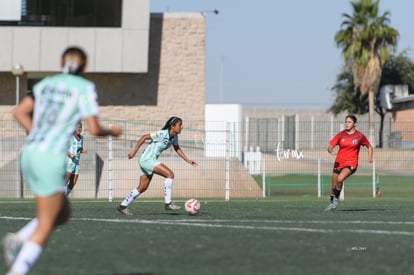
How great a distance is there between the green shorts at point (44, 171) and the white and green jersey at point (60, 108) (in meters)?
0.12

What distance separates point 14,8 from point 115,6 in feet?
14.7

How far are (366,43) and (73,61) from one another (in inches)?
2273

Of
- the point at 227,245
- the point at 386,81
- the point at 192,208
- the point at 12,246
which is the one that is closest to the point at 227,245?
the point at 227,245

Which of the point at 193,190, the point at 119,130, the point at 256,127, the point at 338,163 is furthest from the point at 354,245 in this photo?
the point at 256,127

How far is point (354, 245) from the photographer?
1259cm

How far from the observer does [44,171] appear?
902cm

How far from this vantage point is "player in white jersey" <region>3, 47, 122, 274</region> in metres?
9.02

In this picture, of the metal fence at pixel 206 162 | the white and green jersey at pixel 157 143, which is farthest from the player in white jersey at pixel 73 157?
the metal fence at pixel 206 162

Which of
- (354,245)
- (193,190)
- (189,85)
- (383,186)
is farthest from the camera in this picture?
(189,85)

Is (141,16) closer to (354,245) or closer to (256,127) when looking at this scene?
(256,127)

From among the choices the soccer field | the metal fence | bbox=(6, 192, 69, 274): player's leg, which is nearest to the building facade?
the metal fence

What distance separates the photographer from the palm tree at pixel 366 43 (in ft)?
213

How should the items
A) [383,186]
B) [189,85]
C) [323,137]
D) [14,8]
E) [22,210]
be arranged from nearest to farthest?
1. [22,210]
2. [323,137]
3. [383,186]
4. [14,8]
5. [189,85]

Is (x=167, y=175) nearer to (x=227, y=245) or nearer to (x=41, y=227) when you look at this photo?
(x=227, y=245)
